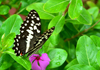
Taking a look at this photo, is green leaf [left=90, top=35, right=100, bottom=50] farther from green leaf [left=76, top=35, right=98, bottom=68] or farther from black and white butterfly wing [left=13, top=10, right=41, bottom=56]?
black and white butterfly wing [left=13, top=10, right=41, bottom=56]

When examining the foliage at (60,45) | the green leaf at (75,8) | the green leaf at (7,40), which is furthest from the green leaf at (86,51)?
the green leaf at (7,40)

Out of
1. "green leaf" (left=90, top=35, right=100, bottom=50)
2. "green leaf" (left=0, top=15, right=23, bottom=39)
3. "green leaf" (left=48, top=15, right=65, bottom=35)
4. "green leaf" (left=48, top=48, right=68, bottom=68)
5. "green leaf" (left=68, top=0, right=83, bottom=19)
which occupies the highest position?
"green leaf" (left=68, top=0, right=83, bottom=19)

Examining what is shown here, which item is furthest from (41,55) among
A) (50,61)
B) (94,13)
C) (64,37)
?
(94,13)

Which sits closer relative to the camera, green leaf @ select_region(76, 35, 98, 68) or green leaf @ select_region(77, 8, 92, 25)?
green leaf @ select_region(76, 35, 98, 68)

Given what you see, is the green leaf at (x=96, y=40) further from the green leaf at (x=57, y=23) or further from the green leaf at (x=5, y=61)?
the green leaf at (x=5, y=61)

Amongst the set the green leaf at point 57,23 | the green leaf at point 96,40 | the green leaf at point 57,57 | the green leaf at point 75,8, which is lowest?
the green leaf at point 57,57

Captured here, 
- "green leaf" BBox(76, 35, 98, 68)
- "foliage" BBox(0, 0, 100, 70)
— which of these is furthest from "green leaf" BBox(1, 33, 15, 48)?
"green leaf" BBox(76, 35, 98, 68)

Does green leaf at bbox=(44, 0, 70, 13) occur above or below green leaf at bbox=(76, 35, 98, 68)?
above

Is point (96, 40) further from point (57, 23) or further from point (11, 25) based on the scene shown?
point (11, 25)
